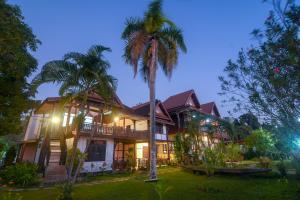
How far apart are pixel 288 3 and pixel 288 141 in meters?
4.48

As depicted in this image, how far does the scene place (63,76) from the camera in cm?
995

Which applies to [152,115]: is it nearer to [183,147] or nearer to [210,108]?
[183,147]

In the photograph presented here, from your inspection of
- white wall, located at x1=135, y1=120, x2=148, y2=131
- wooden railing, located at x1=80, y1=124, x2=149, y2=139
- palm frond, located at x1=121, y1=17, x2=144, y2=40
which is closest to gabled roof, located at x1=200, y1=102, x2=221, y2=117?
→ white wall, located at x1=135, y1=120, x2=148, y2=131

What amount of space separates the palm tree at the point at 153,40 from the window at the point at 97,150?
873 centimetres

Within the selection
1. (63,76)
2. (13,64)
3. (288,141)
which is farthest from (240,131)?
(13,64)

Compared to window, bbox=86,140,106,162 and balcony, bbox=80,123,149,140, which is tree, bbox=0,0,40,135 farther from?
window, bbox=86,140,106,162

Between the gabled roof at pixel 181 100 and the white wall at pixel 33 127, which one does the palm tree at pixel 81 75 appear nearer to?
the white wall at pixel 33 127

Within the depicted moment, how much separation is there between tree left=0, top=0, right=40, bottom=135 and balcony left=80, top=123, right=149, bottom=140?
6.76 metres

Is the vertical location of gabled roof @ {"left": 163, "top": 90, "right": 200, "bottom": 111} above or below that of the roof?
above

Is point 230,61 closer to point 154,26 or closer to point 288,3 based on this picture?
point 288,3

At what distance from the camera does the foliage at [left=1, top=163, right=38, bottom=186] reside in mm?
12070

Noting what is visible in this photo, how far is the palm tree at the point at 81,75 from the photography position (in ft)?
31.9

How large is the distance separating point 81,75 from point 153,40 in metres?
7.26

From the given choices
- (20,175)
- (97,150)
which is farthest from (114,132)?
(20,175)
